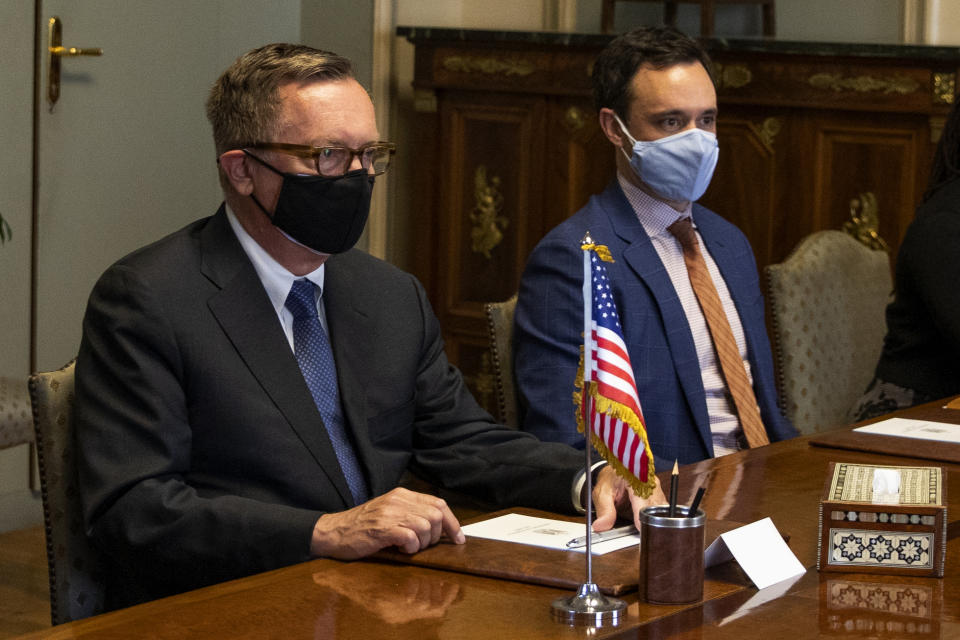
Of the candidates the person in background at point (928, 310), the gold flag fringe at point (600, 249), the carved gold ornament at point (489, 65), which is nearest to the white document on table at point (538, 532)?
the gold flag fringe at point (600, 249)

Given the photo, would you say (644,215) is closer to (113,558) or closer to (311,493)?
(311,493)

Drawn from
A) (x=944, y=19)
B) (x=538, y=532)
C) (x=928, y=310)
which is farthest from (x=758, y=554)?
(x=944, y=19)

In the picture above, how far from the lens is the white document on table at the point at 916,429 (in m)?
2.48

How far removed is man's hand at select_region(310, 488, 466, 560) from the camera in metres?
1.69

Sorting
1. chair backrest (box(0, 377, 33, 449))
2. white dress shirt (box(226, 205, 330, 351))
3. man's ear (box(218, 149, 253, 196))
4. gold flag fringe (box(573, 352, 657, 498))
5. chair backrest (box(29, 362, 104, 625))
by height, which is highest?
man's ear (box(218, 149, 253, 196))

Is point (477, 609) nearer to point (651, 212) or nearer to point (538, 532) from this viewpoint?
point (538, 532)

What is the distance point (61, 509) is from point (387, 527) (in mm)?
521

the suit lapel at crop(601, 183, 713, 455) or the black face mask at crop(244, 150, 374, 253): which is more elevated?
the black face mask at crop(244, 150, 374, 253)

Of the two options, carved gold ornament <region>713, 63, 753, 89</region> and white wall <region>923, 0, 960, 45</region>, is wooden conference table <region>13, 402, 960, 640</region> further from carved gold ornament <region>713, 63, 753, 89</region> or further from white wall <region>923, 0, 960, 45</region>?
white wall <region>923, 0, 960, 45</region>

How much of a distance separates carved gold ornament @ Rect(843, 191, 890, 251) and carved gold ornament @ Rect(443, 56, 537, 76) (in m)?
1.32

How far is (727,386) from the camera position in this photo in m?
2.83

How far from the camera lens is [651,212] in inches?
114

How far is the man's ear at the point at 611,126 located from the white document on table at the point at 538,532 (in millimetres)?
1235

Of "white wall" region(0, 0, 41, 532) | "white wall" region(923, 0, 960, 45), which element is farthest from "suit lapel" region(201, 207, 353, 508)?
"white wall" region(923, 0, 960, 45)
